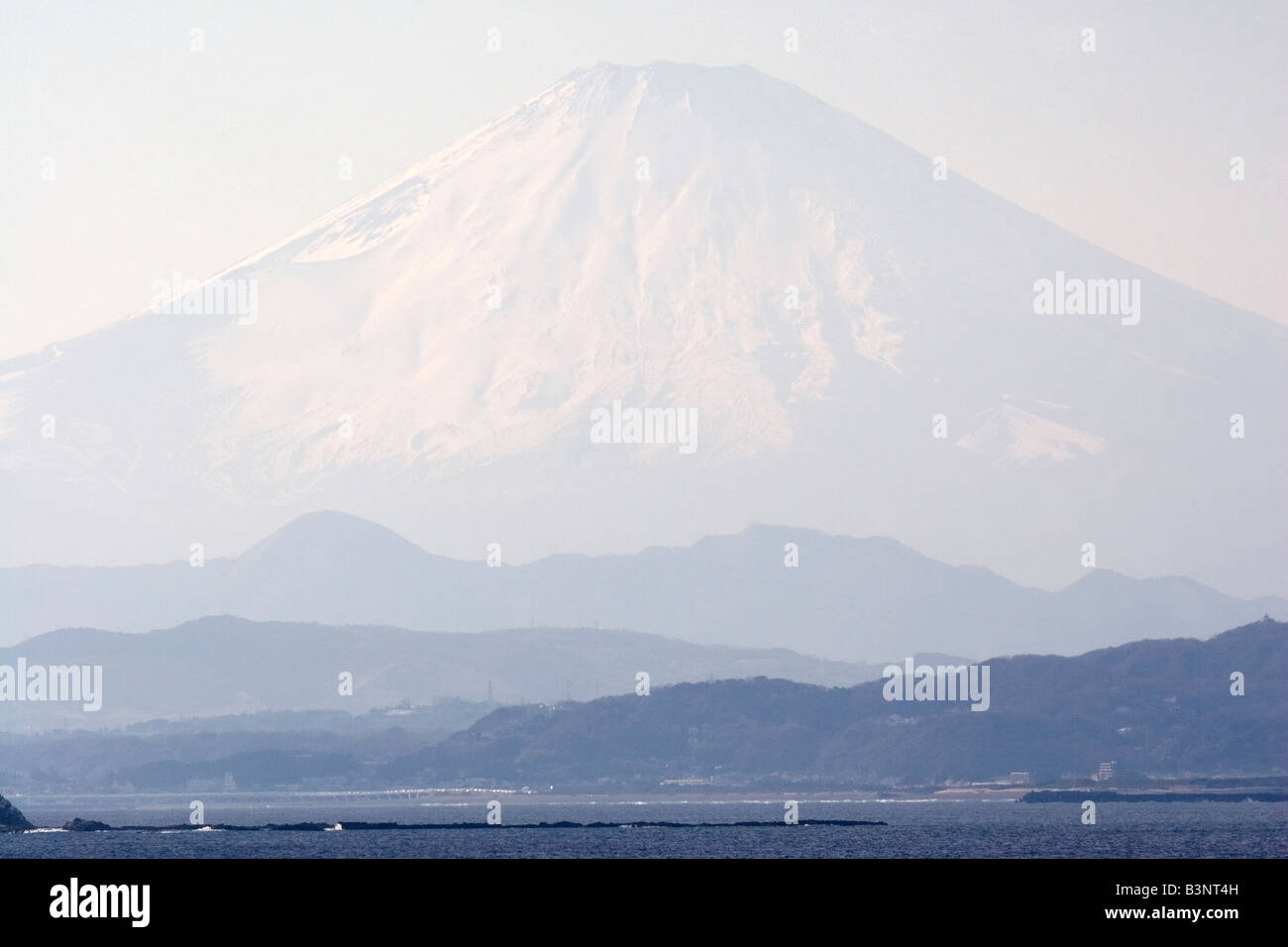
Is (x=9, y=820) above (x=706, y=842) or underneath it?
above

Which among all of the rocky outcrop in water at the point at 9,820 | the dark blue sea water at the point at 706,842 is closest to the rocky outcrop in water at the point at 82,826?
the dark blue sea water at the point at 706,842

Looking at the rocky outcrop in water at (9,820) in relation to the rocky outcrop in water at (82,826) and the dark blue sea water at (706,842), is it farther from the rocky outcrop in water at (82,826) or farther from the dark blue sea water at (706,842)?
the rocky outcrop in water at (82,826)
